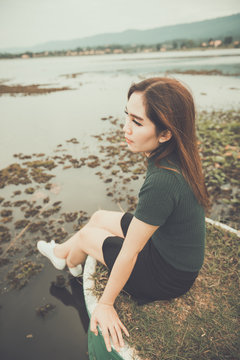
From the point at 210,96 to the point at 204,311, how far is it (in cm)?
1154

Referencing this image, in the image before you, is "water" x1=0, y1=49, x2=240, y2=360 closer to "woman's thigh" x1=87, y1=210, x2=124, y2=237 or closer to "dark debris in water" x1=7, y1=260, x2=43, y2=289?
Answer: "dark debris in water" x1=7, y1=260, x2=43, y2=289

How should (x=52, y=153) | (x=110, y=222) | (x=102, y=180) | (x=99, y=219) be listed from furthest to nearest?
1. (x=52, y=153)
2. (x=102, y=180)
3. (x=99, y=219)
4. (x=110, y=222)

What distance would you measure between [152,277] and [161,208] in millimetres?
631

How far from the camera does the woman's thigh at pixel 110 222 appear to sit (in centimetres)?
207

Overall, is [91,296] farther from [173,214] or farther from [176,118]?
[176,118]

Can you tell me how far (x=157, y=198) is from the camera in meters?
1.20

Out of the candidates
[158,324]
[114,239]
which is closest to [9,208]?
[114,239]

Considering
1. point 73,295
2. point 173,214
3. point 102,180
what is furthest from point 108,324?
point 102,180

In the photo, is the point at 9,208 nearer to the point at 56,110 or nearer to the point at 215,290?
the point at 215,290

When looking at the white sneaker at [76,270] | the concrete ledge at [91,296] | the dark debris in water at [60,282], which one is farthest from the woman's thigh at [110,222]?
the dark debris in water at [60,282]

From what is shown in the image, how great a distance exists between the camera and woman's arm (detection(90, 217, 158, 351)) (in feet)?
4.21

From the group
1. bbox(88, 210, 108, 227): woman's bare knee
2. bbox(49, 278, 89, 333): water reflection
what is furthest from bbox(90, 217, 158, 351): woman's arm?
bbox(49, 278, 89, 333): water reflection

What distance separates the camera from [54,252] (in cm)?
239

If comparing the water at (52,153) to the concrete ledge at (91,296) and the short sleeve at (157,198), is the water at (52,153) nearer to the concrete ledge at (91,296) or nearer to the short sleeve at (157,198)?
the concrete ledge at (91,296)
